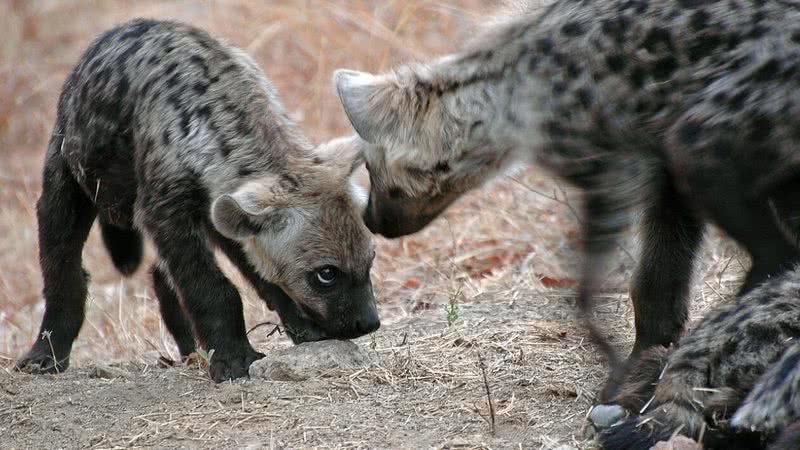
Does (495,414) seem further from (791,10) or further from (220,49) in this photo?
(220,49)

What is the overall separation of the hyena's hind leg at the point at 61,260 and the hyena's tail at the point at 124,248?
0.83 feet

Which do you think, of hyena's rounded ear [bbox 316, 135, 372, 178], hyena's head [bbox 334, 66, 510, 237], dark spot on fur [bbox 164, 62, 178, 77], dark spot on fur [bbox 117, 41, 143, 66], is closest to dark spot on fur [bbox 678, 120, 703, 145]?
hyena's head [bbox 334, 66, 510, 237]

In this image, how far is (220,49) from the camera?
5145 millimetres

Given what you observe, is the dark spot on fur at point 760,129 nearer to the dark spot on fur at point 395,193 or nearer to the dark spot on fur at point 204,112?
the dark spot on fur at point 395,193

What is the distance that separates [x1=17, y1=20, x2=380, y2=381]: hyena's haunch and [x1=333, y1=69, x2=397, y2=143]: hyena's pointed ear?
189 millimetres

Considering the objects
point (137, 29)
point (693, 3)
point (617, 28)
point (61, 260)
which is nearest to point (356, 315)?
point (617, 28)

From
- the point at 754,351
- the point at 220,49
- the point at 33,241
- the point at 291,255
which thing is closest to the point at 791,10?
the point at 754,351

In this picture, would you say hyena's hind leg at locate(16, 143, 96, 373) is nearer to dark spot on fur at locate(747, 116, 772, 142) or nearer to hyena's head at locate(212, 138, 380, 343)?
hyena's head at locate(212, 138, 380, 343)

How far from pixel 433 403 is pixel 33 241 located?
17.9 ft

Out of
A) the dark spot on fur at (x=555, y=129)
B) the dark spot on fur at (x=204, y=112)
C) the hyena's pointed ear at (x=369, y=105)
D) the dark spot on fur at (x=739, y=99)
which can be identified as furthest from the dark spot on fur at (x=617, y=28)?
the dark spot on fur at (x=204, y=112)

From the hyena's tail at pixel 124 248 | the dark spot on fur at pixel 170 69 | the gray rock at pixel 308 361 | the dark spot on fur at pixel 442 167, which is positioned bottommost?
the hyena's tail at pixel 124 248

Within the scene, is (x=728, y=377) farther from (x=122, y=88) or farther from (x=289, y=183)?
(x=122, y=88)

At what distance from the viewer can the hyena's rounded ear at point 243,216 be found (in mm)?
4504

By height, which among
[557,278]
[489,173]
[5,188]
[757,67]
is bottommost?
[5,188]
